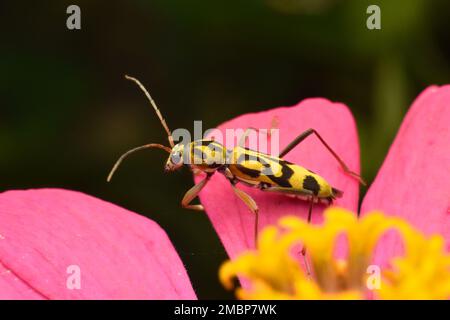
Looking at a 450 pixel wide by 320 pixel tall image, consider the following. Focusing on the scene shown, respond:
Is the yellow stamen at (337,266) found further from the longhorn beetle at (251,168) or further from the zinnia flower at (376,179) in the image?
the longhorn beetle at (251,168)

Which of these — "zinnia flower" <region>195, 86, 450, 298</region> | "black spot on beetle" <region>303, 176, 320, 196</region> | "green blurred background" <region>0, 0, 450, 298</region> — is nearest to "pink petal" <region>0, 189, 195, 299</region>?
"zinnia flower" <region>195, 86, 450, 298</region>

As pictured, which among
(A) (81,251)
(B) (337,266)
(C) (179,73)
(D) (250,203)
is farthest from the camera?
(C) (179,73)

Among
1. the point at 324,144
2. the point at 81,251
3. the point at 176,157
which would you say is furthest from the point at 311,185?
the point at 81,251

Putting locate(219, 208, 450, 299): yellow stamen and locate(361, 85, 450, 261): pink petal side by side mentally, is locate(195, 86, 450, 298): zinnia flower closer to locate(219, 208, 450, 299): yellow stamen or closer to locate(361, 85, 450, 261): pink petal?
locate(361, 85, 450, 261): pink petal

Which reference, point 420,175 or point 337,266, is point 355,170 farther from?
point 337,266

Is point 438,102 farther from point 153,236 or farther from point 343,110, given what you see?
point 153,236
